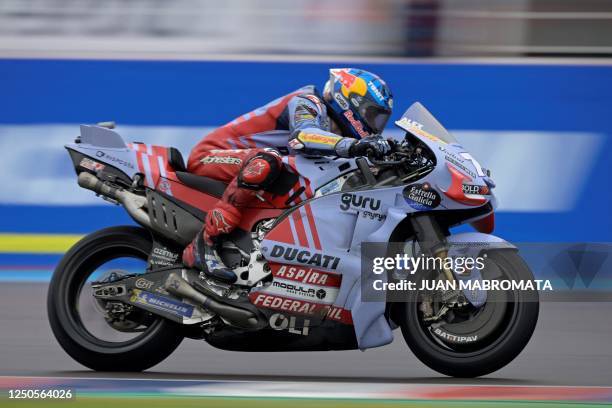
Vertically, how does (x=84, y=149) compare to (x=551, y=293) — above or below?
above

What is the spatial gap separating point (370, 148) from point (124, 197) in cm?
140

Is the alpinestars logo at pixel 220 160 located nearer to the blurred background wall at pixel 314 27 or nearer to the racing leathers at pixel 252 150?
the racing leathers at pixel 252 150

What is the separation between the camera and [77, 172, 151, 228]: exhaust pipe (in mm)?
6293

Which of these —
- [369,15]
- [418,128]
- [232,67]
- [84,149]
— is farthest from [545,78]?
[84,149]

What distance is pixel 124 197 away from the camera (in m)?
6.37

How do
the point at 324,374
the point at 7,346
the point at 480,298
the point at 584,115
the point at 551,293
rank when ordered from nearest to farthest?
the point at 480,298, the point at 324,374, the point at 7,346, the point at 551,293, the point at 584,115

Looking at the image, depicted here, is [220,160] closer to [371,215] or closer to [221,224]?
[221,224]

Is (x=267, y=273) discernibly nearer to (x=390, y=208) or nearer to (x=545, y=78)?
(x=390, y=208)

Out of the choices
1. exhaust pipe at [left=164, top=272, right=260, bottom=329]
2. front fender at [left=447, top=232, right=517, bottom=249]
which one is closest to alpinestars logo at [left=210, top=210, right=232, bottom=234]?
exhaust pipe at [left=164, top=272, right=260, bottom=329]

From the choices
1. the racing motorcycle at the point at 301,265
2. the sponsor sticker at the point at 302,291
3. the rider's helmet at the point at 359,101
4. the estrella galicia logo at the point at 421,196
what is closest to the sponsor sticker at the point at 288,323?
the racing motorcycle at the point at 301,265

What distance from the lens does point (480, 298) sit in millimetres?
5785

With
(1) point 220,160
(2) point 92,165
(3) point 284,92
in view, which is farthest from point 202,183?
(3) point 284,92

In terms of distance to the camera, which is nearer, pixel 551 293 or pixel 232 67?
pixel 551 293

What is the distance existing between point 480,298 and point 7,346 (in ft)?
9.78
